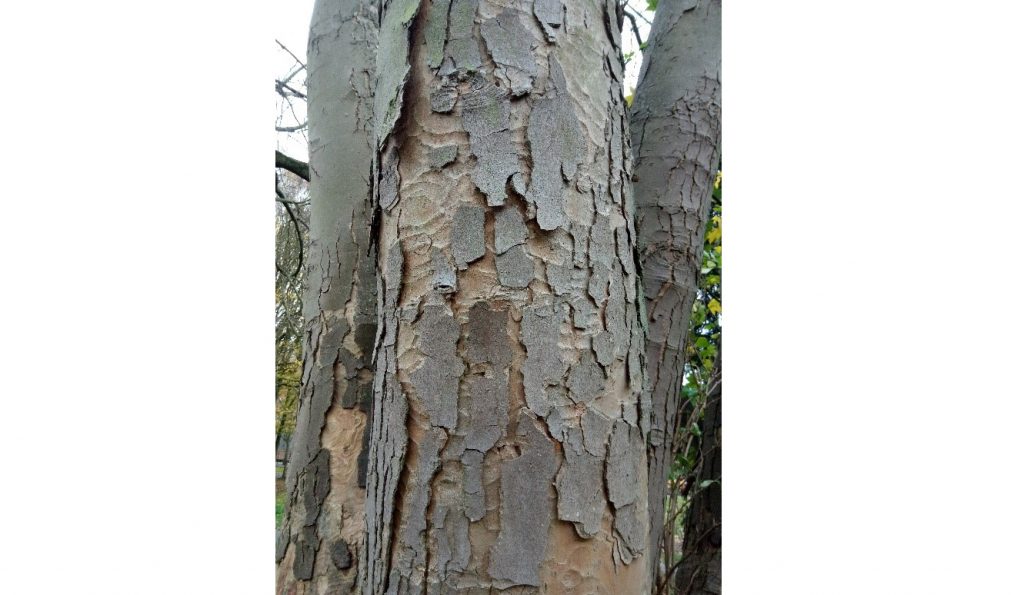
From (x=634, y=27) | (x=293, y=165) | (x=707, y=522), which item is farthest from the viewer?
(x=707, y=522)

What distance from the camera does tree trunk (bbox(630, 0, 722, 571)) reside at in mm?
1082

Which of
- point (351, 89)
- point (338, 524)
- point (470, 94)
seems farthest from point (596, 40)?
point (338, 524)

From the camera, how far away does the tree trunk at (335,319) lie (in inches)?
49.7

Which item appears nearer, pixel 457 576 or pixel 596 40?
pixel 457 576

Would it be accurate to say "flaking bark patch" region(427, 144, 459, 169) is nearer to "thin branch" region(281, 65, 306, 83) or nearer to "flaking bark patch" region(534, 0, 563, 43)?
"flaking bark patch" region(534, 0, 563, 43)

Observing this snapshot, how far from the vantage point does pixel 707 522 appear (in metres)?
2.06

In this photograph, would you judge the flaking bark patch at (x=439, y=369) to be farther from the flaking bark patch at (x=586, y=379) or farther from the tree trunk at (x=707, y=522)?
the tree trunk at (x=707, y=522)

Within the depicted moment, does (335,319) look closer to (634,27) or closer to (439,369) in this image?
(439,369)

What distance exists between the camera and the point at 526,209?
0.71 m

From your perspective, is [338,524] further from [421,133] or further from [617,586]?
[421,133]

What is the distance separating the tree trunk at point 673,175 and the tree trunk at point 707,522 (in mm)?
925

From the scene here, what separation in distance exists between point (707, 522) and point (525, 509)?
1.63 metres

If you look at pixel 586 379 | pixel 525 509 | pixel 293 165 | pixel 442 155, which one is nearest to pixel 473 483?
pixel 525 509

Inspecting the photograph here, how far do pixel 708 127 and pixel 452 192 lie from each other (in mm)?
643
